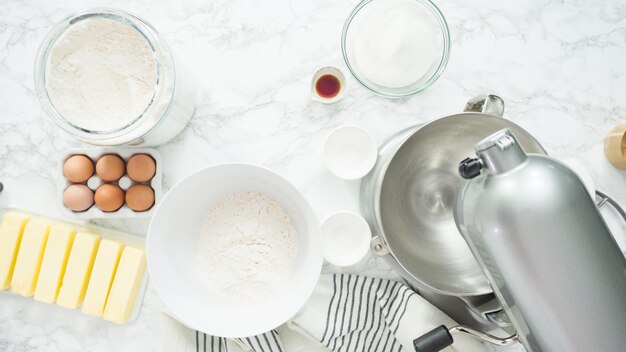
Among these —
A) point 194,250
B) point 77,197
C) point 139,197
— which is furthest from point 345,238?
point 77,197

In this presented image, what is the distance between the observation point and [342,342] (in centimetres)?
89

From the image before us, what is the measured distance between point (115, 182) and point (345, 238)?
44 centimetres

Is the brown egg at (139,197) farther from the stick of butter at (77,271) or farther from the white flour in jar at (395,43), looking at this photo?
the white flour in jar at (395,43)

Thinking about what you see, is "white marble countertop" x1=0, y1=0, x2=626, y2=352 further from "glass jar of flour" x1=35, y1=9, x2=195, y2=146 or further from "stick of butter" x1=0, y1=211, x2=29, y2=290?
"glass jar of flour" x1=35, y1=9, x2=195, y2=146

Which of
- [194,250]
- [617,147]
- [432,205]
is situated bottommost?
[194,250]

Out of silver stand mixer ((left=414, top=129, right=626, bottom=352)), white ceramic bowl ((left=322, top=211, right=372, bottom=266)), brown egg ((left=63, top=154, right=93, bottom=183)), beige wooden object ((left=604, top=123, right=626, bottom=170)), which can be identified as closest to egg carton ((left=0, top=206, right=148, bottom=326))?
brown egg ((left=63, top=154, right=93, bottom=183))

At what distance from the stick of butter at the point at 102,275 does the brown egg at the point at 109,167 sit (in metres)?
0.13

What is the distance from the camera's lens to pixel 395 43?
819 mm

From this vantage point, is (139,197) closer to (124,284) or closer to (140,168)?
(140,168)

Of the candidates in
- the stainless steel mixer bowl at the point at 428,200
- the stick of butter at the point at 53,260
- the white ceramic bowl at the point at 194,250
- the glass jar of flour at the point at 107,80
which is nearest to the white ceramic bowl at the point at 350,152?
the stainless steel mixer bowl at the point at 428,200

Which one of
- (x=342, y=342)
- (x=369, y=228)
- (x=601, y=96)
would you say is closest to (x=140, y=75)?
(x=369, y=228)

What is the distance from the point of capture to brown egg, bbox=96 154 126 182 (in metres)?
0.82

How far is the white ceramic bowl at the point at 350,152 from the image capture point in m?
0.87

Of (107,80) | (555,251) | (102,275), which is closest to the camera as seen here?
(555,251)
